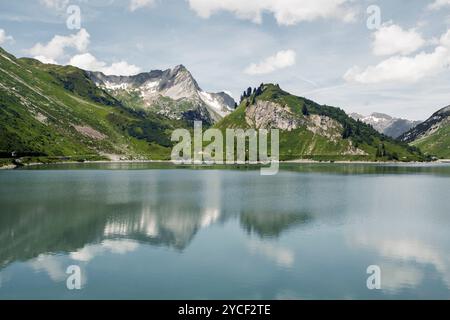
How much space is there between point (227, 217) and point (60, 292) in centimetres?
4571

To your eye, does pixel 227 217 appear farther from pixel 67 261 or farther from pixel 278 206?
pixel 67 261

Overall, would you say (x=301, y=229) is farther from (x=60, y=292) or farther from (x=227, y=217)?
(x=60, y=292)

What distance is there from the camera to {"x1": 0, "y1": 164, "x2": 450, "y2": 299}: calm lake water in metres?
39.4

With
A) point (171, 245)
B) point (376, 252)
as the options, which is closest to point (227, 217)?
point (171, 245)

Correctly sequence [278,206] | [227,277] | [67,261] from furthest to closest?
[278,206]
[67,261]
[227,277]

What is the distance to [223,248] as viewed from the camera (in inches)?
2222

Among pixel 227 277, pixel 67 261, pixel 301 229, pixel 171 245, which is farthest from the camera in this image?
pixel 301 229

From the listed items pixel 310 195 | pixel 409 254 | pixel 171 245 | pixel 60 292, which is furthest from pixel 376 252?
pixel 310 195

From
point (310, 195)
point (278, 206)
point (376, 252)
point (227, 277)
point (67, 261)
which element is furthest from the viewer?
point (310, 195)

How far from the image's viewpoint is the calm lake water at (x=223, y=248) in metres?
39.4

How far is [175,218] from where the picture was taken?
78562mm
